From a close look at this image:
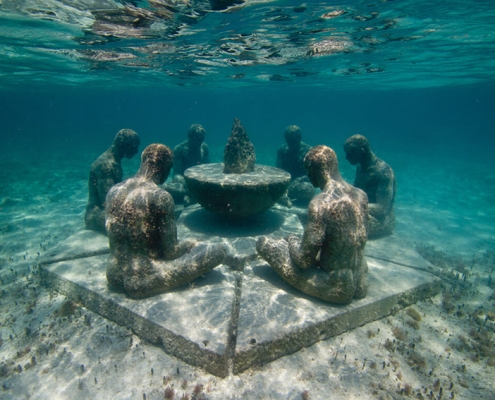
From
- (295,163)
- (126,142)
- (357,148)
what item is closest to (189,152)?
(126,142)

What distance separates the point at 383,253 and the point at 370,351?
334 centimetres

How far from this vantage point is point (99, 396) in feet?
12.3

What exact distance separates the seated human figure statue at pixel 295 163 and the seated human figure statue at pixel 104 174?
532 cm

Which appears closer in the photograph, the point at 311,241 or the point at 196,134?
the point at 311,241

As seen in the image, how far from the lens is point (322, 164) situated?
497 centimetres

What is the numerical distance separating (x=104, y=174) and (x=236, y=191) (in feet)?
13.7

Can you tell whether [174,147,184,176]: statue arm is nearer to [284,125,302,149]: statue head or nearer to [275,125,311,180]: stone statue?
[275,125,311,180]: stone statue

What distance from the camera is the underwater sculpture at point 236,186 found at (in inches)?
254

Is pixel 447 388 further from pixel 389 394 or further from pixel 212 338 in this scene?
pixel 212 338

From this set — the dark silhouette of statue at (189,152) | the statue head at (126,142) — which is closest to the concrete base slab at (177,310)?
the statue head at (126,142)

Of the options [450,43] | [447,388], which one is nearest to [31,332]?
[447,388]

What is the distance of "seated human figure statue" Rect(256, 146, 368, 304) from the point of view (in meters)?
4.49

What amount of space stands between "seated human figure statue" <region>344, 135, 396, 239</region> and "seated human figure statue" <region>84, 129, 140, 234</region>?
6.35 metres

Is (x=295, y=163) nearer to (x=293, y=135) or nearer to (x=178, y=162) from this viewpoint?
(x=293, y=135)
